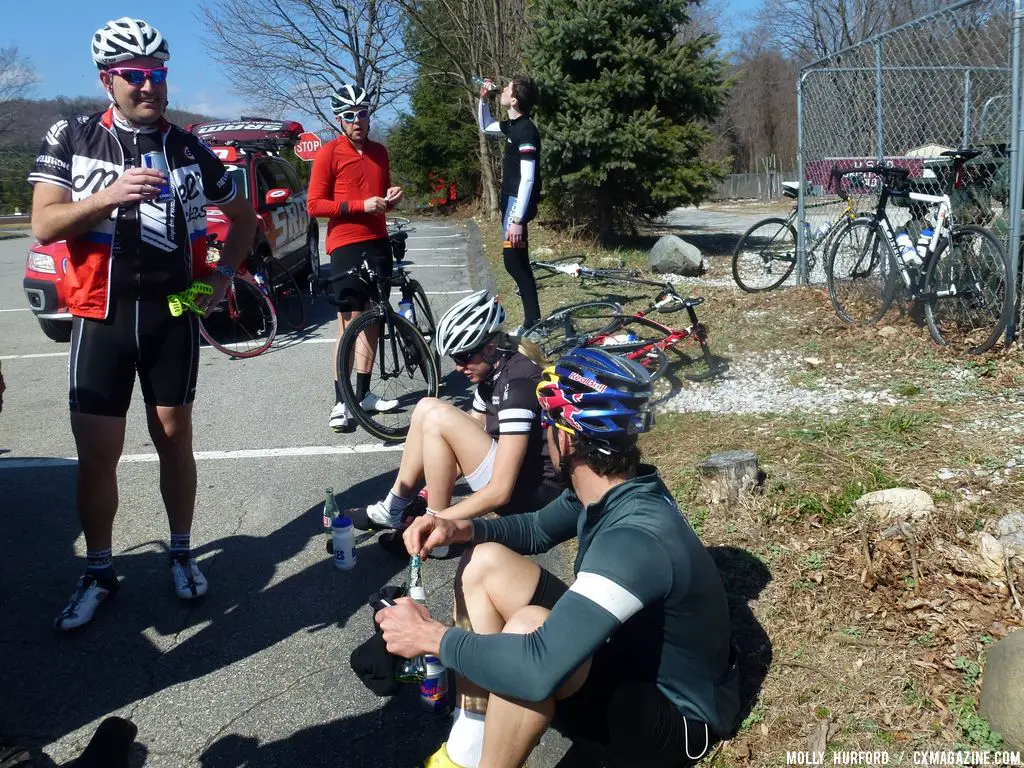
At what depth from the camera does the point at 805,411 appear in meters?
5.00

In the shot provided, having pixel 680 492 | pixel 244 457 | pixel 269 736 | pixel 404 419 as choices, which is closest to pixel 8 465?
pixel 244 457

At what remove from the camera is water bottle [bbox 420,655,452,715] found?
2574mm

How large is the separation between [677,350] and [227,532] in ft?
12.2

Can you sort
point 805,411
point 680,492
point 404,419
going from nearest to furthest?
point 680,492 → point 805,411 → point 404,419

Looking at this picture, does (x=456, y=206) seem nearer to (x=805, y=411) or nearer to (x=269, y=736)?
(x=805, y=411)

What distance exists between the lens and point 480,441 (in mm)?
3697

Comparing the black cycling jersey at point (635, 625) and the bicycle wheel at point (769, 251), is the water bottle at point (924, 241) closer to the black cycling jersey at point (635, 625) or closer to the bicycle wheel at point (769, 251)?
the bicycle wheel at point (769, 251)

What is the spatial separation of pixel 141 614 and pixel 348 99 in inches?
146

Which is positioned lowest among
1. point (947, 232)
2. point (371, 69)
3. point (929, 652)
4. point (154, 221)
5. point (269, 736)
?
point (269, 736)

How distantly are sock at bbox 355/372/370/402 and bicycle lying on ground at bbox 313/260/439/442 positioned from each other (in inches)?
1.8

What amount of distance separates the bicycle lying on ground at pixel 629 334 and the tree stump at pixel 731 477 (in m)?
1.36

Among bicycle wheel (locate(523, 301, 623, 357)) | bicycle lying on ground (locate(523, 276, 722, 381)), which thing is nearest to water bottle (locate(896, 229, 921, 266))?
bicycle lying on ground (locate(523, 276, 722, 381))

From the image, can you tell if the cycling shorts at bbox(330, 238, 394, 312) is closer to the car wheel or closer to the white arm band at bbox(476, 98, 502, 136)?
the white arm band at bbox(476, 98, 502, 136)

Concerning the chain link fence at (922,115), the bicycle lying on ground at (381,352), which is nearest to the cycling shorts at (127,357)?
the bicycle lying on ground at (381,352)
